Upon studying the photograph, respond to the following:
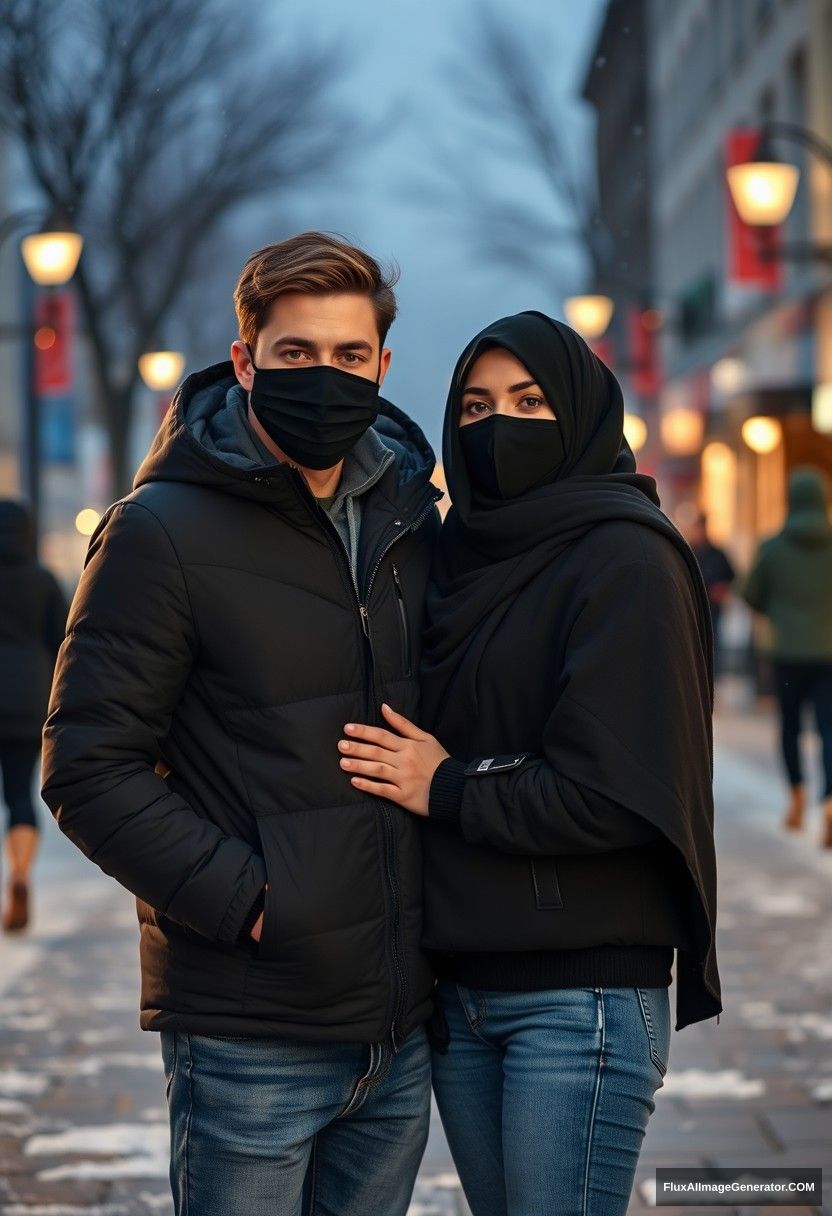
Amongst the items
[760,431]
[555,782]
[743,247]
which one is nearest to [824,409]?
[760,431]

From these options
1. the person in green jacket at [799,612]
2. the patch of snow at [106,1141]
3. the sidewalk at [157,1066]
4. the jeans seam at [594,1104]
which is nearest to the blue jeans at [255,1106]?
the jeans seam at [594,1104]

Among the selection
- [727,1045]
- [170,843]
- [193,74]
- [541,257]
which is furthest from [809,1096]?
[541,257]

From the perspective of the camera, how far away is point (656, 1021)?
9.55ft

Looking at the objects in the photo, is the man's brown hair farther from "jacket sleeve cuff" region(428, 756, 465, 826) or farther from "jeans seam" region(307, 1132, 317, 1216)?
"jeans seam" region(307, 1132, 317, 1216)

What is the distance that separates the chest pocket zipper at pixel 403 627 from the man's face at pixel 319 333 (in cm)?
33

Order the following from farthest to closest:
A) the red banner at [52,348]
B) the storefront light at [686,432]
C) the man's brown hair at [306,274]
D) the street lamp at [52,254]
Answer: the storefront light at [686,432], the red banner at [52,348], the street lamp at [52,254], the man's brown hair at [306,274]

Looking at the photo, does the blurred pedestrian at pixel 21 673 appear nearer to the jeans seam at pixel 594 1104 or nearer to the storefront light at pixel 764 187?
the jeans seam at pixel 594 1104

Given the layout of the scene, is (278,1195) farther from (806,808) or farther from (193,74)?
(193,74)

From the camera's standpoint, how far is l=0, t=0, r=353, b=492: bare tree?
9.41 m

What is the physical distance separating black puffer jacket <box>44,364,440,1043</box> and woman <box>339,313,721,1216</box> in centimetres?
9

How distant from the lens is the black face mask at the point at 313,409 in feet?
9.37

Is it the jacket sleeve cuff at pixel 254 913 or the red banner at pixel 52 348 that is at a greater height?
the red banner at pixel 52 348

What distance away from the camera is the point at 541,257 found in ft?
109

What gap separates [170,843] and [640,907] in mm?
729
